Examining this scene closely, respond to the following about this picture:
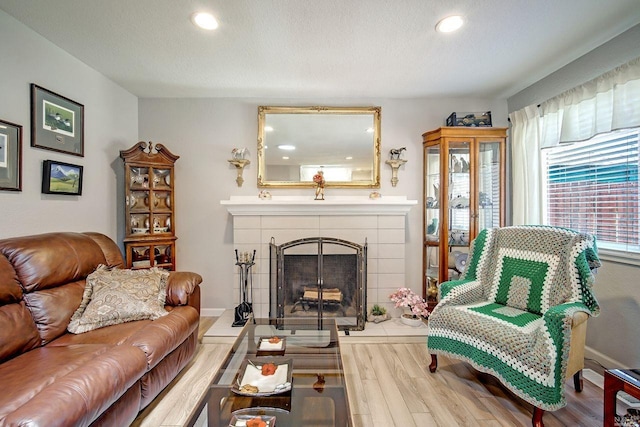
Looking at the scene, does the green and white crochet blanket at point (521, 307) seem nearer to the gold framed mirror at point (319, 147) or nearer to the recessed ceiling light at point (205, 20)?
the gold framed mirror at point (319, 147)

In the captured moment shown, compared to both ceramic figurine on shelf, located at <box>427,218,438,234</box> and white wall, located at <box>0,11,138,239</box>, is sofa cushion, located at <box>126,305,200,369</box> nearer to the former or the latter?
white wall, located at <box>0,11,138,239</box>

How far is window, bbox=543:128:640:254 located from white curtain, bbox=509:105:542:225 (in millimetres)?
85

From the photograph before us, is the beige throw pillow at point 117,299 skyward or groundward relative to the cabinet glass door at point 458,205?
groundward

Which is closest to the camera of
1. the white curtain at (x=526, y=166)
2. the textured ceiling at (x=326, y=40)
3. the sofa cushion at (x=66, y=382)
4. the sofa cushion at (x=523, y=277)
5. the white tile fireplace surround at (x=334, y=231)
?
the sofa cushion at (x=66, y=382)

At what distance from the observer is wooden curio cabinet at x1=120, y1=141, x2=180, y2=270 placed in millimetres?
2846

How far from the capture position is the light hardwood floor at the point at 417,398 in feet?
5.46

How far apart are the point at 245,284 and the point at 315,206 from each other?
1.12 metres

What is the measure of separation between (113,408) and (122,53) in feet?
8.31

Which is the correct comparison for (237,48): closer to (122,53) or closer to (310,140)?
(122,53)

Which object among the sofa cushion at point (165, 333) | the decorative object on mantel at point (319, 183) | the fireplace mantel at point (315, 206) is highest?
the decorative object on mantel at point (319, 183)

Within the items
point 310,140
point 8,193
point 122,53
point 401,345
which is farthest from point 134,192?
point 401,345

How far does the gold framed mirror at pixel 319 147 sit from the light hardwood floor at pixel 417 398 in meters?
1.85

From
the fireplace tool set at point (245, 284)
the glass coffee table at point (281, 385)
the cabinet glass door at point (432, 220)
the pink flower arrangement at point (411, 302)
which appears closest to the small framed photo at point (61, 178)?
the fireplace tool set at point (245, 284)

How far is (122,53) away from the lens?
2359mm
